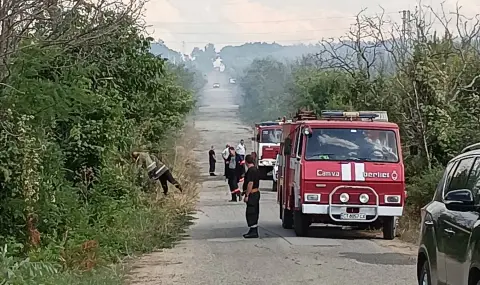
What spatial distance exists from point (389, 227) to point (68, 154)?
6.68 metres

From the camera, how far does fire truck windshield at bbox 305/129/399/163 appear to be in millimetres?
18969

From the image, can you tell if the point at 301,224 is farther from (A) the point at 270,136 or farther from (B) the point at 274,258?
(A) the point at 270,136

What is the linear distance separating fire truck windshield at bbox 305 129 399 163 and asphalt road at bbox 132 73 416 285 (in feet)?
5.64

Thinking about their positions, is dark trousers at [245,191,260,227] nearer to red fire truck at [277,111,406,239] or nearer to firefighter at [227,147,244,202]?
red fire truck at [277,111,406,239]

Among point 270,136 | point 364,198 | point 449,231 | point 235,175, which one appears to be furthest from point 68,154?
point 270,136

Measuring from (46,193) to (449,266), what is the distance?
8.72 metres

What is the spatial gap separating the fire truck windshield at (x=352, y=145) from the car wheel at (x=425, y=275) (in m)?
8.56

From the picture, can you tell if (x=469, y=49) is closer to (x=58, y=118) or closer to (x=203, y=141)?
(x=58, y=118)

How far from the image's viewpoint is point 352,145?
62.5 ft

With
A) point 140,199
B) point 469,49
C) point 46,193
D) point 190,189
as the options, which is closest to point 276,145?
point 190,189

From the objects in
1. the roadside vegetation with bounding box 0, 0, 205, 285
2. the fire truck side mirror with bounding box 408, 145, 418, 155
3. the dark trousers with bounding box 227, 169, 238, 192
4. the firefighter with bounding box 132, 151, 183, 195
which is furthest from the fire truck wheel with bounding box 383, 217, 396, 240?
the dark trousers with bounding box 227, 169, 238, 192

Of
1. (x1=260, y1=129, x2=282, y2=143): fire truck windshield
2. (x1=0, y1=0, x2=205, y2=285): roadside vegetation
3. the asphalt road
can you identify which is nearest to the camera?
the asphalt road

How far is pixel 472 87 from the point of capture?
26438 mm

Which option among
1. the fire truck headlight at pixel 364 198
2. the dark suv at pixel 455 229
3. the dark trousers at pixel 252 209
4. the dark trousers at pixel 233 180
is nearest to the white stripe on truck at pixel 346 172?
the fire truck headlight at pixel 364 198
